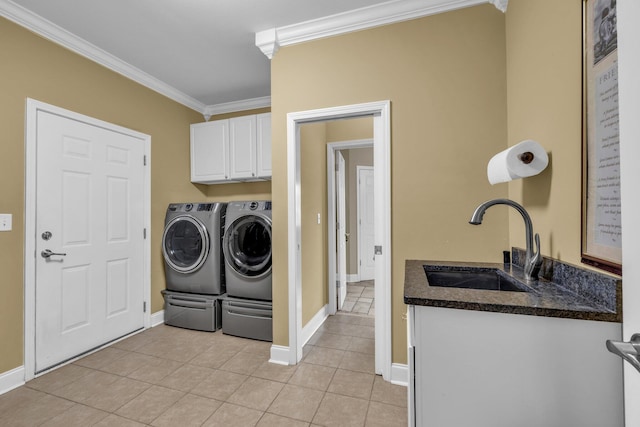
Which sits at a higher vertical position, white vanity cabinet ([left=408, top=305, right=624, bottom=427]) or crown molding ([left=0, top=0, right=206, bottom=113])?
crown molding ([left=0, top=0, right=206, bottom=113])

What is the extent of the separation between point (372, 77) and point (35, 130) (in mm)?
2451

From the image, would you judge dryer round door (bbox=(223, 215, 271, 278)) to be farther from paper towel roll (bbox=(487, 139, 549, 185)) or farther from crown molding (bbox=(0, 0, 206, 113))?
paper towel roll (bbox=(487, 139, 549, 185))

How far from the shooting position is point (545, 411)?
2.81ft

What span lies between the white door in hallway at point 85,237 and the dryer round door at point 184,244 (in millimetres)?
246

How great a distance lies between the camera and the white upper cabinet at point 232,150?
10.2 feet

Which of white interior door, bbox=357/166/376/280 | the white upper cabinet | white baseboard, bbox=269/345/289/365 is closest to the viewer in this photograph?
white baseboard, bbox=269/345/289/365

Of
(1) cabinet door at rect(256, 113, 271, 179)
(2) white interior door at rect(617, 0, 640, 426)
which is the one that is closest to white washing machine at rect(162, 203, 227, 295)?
(1) cabinet door at rect(256, 113, 271, 179)

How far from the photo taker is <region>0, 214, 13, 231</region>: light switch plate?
190 cm

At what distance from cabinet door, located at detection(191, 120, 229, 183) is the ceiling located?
530mm

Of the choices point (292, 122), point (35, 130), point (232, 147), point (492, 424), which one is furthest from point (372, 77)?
point (35, 130)

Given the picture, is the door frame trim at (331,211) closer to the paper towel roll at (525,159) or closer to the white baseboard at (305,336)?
the white baseboard at (305,336)

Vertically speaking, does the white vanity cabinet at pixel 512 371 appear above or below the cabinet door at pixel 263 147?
below

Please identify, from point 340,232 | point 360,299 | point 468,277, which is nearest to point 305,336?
point 340,232

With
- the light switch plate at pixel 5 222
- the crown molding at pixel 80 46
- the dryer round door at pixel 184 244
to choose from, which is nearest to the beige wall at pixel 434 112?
the dryer round door at pixel 184 244
